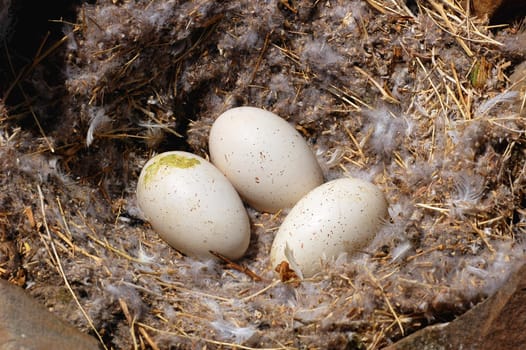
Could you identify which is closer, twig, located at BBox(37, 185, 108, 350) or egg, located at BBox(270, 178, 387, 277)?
twig, located at BBox(37, 185, 108, 350)

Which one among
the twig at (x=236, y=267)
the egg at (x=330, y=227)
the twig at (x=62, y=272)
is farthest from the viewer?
the twig at (x=236, y=267)

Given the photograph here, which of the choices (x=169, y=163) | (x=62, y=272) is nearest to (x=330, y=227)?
(x=169, y=163)

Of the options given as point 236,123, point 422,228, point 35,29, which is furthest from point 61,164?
point 422,228

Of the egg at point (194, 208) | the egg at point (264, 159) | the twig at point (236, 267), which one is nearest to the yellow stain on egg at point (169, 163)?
the egg at point (194, 208)

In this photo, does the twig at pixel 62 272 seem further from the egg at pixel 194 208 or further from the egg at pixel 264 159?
the egg at pixel 264 159

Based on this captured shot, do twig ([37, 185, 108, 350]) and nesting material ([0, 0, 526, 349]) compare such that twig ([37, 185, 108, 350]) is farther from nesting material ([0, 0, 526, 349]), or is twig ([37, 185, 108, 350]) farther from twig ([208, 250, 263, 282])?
twig ([208, 250, 263, 282])

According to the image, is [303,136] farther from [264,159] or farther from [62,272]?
[62,272]

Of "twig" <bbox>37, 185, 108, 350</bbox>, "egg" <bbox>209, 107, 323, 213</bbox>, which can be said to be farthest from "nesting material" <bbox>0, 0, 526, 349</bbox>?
"egg" <bbox>209, 107, 323, 213</bbox>
